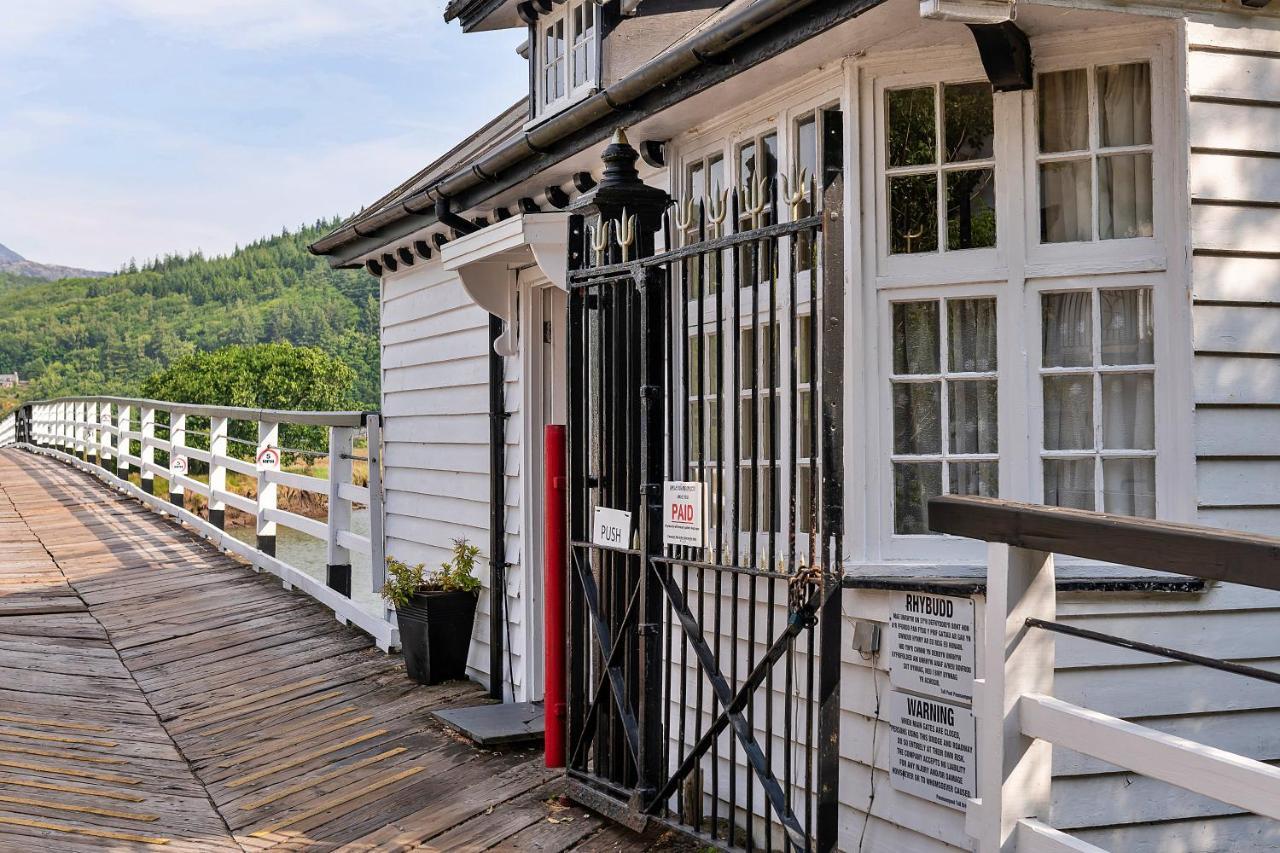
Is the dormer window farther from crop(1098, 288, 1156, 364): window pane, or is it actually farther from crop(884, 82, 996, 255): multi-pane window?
crop(1098, 288, 1156, 364): window pane

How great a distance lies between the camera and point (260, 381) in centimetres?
8044

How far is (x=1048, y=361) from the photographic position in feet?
13.6

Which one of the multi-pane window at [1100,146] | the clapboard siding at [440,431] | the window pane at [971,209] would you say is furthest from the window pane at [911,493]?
the clapboard siding at [440,431]

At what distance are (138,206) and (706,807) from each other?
555 feet

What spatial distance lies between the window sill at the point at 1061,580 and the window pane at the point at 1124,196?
1.07m

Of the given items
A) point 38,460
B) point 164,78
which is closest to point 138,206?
point 164,78

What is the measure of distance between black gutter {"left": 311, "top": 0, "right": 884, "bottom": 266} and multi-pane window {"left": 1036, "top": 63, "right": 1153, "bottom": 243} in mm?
810

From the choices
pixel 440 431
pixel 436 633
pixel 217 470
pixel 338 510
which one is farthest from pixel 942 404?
pixel 217 470

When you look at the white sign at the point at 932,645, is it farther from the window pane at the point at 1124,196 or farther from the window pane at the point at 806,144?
the window pane at the point at 806,144

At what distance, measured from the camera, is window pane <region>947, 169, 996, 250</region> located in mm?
4203

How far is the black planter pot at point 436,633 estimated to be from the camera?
719 cm

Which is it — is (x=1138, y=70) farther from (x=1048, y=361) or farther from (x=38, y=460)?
(x=38, y=460)

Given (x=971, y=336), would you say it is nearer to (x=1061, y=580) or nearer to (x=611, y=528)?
(x=1061, y=580)

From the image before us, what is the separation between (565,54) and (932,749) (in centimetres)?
558
